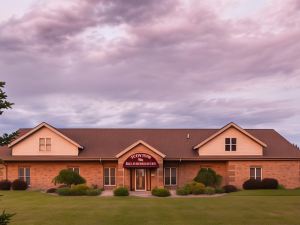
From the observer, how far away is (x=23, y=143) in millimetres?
50250

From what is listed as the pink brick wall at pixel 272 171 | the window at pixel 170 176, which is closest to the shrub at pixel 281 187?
the pink brick wall at pixel 272 171

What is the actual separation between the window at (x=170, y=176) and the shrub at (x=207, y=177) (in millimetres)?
3570

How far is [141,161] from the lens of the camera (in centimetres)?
4744

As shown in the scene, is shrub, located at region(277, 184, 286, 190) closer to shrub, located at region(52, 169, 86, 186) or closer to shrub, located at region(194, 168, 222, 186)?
shrub, located at region(194, 168, 222, 186)

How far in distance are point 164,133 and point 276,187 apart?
15.2 metres

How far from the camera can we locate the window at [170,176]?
5091cm

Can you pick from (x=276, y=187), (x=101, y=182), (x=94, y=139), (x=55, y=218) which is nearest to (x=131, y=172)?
(x=101, y=182)

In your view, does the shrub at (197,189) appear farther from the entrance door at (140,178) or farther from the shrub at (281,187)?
the shrub at (281,187)

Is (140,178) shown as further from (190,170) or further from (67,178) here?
(67,178)

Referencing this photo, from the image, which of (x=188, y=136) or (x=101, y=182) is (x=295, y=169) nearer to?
(x=188, y=136)

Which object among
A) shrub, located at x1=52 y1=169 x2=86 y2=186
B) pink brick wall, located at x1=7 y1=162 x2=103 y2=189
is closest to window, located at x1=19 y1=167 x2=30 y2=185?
pink brick wall, located at x1=7 y1=162 x2=103 y2=189

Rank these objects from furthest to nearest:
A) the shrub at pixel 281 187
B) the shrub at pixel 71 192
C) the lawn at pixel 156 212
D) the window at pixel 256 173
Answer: the window at pixel 256 173 → the shrub at pixel 281 187 → the shrub at pixel 71 192 → the lawn at pixel 156 212

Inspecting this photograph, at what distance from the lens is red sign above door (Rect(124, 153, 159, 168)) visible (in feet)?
155

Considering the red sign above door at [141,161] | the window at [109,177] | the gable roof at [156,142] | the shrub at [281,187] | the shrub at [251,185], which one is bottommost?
the shrub at [281,187]
